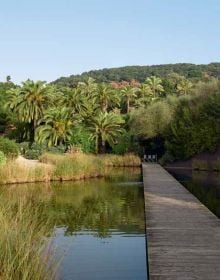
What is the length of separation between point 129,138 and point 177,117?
6.76m

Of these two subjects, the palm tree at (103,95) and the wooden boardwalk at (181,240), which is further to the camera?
the palm tree at (103,95)

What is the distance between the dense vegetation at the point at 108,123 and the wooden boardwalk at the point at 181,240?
56.5ft

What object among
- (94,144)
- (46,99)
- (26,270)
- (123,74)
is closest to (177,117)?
(94,144)

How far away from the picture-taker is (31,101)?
1613 inches

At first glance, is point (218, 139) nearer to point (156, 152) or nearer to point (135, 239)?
point (156, 152)

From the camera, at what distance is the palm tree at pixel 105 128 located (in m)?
39.7

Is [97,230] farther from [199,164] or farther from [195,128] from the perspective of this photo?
[195,128]

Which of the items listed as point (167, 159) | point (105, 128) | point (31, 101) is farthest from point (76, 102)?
point (167, 159)

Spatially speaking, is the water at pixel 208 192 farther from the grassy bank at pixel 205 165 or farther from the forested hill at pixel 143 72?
the forested hill at pixel 143 72

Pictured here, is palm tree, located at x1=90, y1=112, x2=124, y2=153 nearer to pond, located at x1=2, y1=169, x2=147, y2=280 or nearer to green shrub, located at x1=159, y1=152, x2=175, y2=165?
green shrub, located at x1=159, y1=152, x2=175, y2=165

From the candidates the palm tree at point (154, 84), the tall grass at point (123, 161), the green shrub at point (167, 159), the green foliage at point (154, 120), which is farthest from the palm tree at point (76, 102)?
the palm tree at point (154, 84)

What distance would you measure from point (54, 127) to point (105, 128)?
15.4ft

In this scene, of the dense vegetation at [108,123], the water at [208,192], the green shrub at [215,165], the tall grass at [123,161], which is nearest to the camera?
the water at [208,192]

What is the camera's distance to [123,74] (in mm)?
97438
